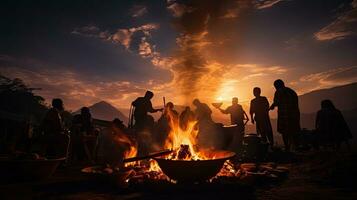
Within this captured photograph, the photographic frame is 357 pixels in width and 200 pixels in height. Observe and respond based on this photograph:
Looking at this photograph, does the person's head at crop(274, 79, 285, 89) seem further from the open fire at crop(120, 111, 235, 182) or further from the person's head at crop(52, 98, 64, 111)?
the person's head at crop(52, 98, 64, 111)

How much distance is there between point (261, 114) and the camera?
35.7ft

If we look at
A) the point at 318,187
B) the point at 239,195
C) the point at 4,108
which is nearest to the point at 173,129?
the point at 239,195

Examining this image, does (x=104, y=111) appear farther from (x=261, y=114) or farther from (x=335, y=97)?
(x=261, y=114)

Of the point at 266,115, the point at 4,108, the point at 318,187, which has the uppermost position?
the point at 4,108

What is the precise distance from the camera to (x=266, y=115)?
10836 millimetres

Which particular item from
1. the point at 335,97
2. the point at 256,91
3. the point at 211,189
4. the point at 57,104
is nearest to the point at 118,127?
the point at 57,104

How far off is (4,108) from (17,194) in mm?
26342

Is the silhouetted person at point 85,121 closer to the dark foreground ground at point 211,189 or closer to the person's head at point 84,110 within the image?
the person's head at point 84,110

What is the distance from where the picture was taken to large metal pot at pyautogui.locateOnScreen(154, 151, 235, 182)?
4754 mm

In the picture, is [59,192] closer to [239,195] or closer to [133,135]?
[239,195]

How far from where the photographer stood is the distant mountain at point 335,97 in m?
81.8

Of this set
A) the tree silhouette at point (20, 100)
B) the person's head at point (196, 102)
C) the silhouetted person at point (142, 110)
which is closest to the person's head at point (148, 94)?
the silhouetted person at point (142, 110)

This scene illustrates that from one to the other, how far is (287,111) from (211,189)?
21.4 feet

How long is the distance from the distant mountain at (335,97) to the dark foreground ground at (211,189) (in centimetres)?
8804
